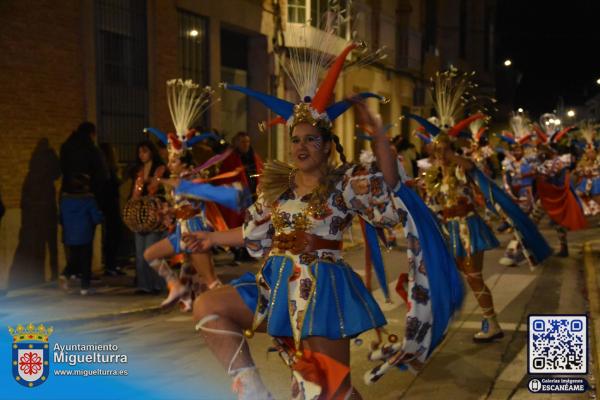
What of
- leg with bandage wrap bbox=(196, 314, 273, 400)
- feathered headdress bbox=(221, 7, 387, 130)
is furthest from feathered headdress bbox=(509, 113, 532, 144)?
leg with bandage wrap bbox=(196, 314, 273, 400)

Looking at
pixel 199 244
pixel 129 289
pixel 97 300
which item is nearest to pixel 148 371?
pixel 199 244

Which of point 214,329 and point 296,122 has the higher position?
point 296,122

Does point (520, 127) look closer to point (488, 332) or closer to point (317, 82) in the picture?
point (488, 332)

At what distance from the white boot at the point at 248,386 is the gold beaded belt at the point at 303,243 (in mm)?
727

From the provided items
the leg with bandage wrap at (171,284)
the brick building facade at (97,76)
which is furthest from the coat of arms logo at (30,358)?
the brick building facade at (97,76)

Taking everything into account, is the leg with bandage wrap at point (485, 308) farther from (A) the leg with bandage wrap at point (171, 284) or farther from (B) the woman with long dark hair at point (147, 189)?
(B) the woman with long dark hair at point (147, 189)

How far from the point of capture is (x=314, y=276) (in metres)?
4.96

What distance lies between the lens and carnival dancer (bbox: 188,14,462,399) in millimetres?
4867

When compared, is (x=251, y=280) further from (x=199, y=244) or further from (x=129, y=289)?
(x=129, y=289)

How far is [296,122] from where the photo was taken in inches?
207

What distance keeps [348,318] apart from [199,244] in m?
1.08

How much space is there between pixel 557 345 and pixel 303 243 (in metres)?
2.52

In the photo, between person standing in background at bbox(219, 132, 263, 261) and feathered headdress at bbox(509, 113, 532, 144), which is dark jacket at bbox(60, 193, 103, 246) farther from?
feathered headdress at bbox(509, 113, 532, 144)

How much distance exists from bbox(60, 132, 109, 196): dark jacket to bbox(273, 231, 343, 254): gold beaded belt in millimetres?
7105
